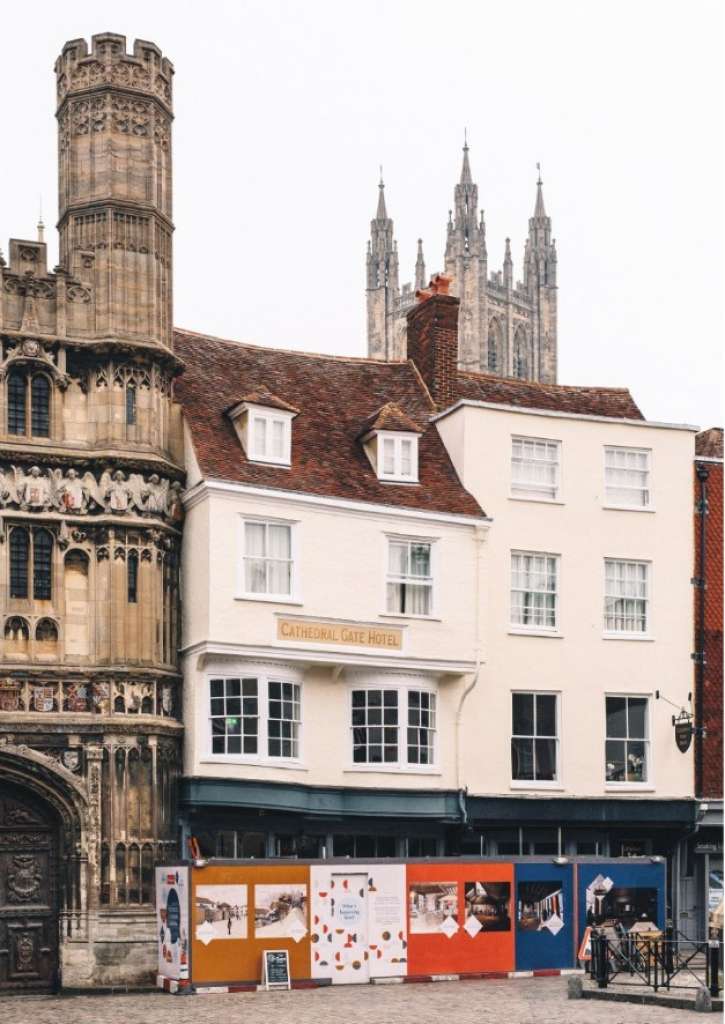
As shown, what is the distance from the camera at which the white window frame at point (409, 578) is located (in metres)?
38.8

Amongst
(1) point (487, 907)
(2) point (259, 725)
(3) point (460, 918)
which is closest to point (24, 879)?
(2) point (259, 725)

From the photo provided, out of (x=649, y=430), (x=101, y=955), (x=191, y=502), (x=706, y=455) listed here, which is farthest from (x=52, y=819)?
(x=706, y=455)

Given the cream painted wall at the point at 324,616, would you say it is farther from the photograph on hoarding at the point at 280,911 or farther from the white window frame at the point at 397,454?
the photograph on hoarding at the point at 280,911

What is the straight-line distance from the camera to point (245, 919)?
3369 cm

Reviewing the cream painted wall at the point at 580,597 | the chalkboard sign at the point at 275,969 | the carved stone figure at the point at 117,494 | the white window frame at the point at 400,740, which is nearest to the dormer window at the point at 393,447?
the cream painted wall at the point at 580,597

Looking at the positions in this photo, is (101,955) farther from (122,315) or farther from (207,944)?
(122,315)

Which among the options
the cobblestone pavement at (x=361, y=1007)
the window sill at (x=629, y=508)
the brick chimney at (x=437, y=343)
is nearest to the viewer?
the cobblestone pavement at (x=361, y=1007)

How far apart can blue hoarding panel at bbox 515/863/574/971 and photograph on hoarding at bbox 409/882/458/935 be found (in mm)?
1391

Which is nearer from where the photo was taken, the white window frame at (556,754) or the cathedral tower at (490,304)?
the white window frame at (556,754)

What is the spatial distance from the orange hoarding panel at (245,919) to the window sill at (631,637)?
10418mm

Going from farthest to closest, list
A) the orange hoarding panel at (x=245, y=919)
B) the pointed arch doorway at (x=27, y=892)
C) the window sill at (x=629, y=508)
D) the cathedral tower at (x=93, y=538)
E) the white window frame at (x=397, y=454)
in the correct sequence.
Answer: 1. the window sill at (x=629, y=508)
2. the white window frame at (x=397, y=454)
3. the cathedral tower at (x=93, y=538)
4. the pointed arch doorway at (x=27, y=892)
5. the orange hoarding panel at (x=245, y=919)

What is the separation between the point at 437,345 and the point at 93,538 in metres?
11.8

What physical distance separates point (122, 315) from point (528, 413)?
→ 9809mm

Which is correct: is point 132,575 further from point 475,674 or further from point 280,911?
point 475,674
